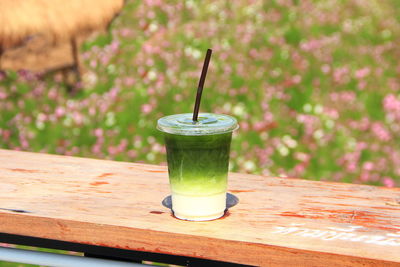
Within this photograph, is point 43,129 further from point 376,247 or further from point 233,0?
point 376,247

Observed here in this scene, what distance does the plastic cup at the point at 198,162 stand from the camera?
5.84 feet

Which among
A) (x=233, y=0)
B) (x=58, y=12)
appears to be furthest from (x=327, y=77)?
(x=58, y=12)

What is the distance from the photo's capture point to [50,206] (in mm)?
2014

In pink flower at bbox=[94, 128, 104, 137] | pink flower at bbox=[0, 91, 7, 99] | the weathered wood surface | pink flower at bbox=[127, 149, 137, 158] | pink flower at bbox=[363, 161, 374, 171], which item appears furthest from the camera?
pink flower at bbox=[0, 91, 7, 99]

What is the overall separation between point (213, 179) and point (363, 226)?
45 centimetres

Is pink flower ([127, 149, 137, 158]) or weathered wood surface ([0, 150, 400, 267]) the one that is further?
pink flower ([127, 149, 137, 158])

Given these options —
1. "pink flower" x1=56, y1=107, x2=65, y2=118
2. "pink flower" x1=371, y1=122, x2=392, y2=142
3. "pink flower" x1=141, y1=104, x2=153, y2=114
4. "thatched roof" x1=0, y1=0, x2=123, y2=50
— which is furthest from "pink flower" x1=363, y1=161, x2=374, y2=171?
"pink flower" x1=56, y1=107, x2=65, y2=118

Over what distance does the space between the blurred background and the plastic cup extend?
131 inches

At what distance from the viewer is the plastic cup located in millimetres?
1779

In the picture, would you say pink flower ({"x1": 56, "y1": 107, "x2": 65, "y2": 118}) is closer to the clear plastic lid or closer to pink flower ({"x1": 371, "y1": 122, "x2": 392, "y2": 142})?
pink flower ({"x1": 371, "y1": 122, "x2": 392, "y2": 142})

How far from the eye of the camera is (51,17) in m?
5.12

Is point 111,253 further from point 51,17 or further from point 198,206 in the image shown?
point 51,17

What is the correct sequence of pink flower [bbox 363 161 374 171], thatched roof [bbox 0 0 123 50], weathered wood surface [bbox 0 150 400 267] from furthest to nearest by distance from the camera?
pink flower [bbox 363 161 374 171]
thatched roof [bbox 0 0 123 50]
weathered wood surface [bbox 0 150 400 267]

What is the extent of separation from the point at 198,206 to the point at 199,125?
243 mm
